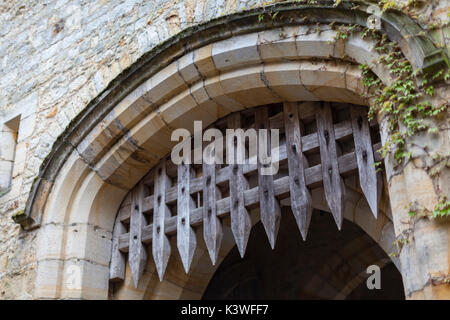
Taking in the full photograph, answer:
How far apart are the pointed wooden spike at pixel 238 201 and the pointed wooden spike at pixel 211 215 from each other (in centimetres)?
13

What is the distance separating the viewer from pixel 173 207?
4141 millimetres

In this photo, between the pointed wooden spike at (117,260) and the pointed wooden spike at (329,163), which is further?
the pointed wooden spike at (117,260)

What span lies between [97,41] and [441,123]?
273 centimetres

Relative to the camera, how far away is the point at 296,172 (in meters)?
3.50

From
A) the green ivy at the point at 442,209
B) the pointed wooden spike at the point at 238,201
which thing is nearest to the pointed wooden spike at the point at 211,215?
the pointed wooden spike at the point at 238,201

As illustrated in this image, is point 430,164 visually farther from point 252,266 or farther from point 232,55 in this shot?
point 252,266

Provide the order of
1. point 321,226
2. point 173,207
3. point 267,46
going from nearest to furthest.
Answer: point 267,46, point 173,207, point 321,226

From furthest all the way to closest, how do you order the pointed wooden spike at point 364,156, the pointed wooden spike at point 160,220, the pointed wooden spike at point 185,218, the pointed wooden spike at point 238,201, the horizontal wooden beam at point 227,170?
the pointed wooden spike at point 160,220 < the pointed wooden spike at point 185,218 < the pointed wooden spike at point 238,201 < the horizontal wooden beam at point 227,170 < the pointed wooden spike at point 364,156

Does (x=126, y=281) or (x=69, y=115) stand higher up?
(x=69, y=115)

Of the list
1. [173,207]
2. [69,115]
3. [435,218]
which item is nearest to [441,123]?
[435,218]

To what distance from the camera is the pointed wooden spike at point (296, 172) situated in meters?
3.37

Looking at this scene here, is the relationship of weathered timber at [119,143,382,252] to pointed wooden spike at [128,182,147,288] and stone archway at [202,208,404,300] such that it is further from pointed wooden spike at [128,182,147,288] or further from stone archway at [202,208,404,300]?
stone archway at [202,208,404,300]

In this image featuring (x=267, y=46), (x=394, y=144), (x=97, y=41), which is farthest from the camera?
(x=97, y=41)

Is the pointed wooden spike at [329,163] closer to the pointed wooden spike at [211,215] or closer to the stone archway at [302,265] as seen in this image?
the pointed wooden spike at [211,215]
